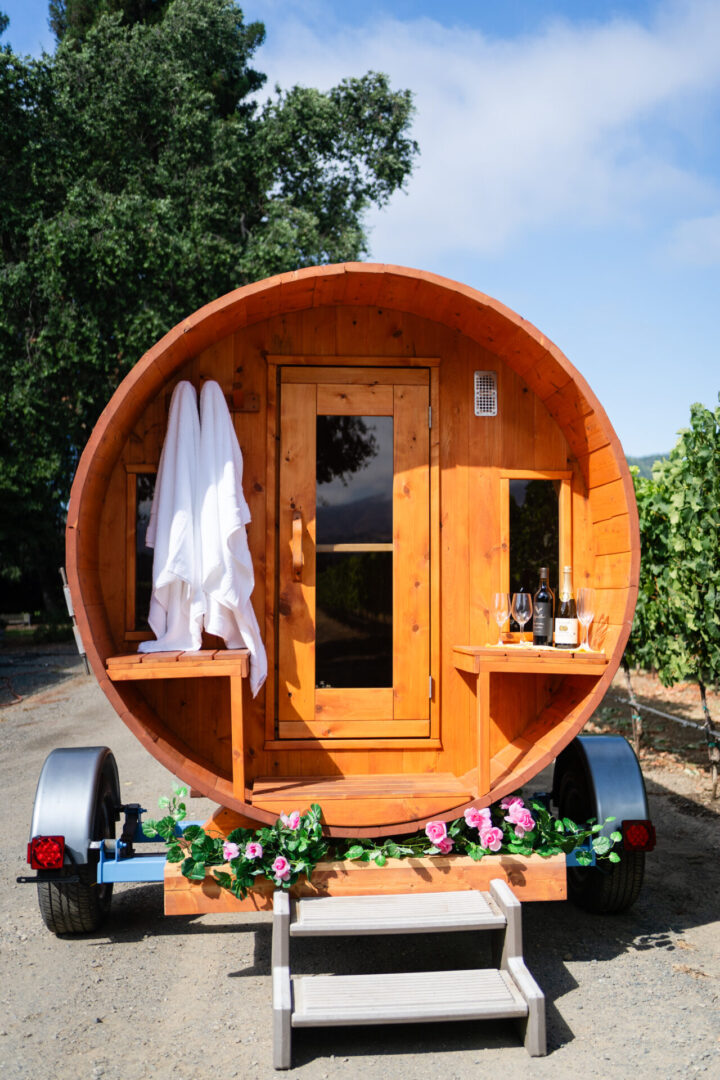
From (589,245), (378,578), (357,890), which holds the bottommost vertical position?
(357,890)

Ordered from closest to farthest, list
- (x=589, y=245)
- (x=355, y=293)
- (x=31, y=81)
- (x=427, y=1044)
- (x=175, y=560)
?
(x=427, y=1044)
(x=175, y=560)
(x=355, y=293)
(x=589, y=245)
(x=31, y=81)

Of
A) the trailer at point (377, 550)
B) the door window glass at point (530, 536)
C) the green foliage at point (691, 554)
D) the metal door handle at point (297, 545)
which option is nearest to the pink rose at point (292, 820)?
the trailer at point (377, 550)

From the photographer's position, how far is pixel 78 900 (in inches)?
162

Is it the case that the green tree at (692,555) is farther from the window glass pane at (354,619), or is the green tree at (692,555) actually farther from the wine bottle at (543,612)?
the window glass pane at (354,619)

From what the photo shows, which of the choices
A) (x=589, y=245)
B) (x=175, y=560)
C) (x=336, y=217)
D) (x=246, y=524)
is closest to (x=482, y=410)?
(x=246, y=524)

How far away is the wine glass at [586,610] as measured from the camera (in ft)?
13.7

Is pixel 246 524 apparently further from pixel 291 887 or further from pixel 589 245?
pixel 589 245

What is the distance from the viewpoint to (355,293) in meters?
4.29

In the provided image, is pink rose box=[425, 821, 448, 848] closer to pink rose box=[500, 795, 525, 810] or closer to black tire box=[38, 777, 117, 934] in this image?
pink rose box=[500, 795, 525, 810]

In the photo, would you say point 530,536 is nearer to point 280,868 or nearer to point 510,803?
point 510,803

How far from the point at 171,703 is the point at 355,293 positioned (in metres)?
2.20

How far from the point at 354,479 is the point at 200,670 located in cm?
129

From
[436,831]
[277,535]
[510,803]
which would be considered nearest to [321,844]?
[436,831]

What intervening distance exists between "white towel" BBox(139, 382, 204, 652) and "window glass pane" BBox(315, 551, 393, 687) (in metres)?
0.65
